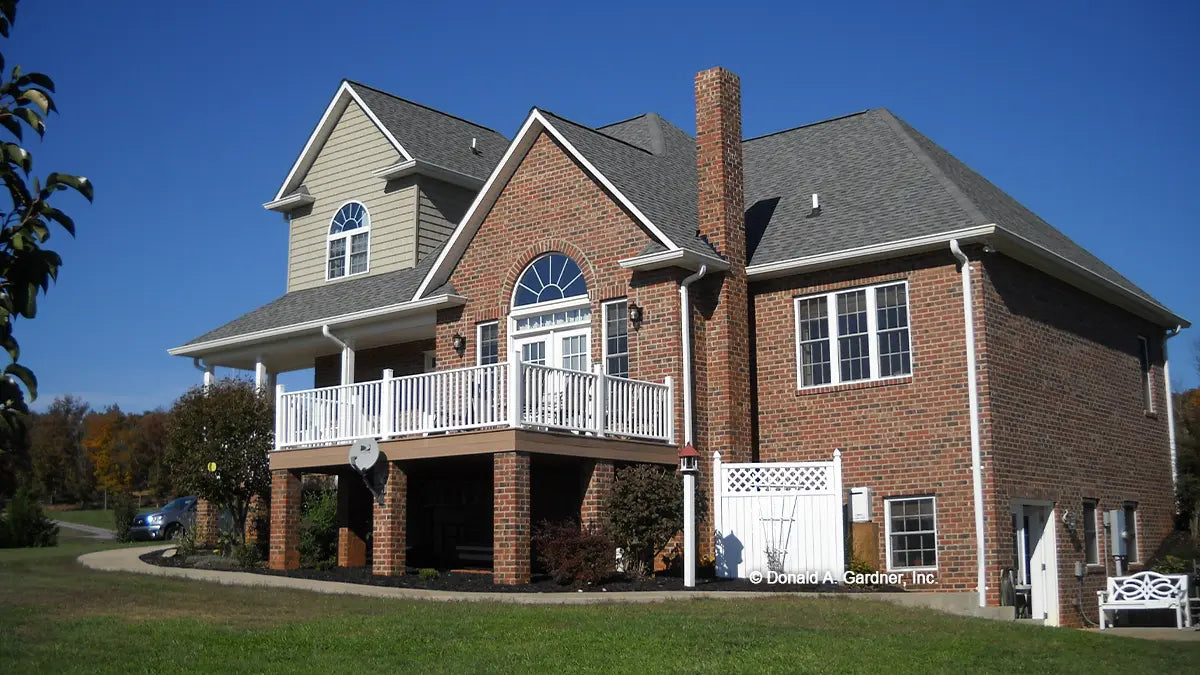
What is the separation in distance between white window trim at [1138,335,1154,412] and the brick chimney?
9.07 meters

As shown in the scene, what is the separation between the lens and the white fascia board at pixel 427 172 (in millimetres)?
26922

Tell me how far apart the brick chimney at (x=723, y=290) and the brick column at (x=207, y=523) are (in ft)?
36.2

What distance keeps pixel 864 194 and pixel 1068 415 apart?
515 cm

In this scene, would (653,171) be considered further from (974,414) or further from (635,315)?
(974,414)

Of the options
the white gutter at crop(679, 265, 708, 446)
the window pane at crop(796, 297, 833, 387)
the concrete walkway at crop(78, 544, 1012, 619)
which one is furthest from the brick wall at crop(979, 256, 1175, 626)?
the white gutter at crop(679, 265, 708, 446)

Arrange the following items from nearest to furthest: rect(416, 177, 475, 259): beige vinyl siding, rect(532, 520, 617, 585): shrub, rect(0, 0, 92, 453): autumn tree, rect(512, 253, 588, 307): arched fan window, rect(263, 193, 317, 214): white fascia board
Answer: rect(0, 0, 92, 453): autumn tree
rect(532, 520, 617, 585): shrub
rect(512, 253, 588, 307): arched fan window
rect(416, 177, 475, 259): beige vinyl siding
rect(263, 193, 317, 214): white fascia board

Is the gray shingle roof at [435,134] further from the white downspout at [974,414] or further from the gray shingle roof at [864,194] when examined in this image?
the white downspout at [974,414]

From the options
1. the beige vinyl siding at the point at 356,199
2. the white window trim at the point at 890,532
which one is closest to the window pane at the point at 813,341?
the white window trim at the point at 890,532

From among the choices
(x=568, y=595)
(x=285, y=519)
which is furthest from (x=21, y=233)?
(x=285, y=519)

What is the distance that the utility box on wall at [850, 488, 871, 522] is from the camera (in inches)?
739

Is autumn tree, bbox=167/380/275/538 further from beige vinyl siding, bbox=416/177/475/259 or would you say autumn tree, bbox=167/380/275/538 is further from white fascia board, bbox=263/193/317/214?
white fascia board, bbox=263/193/317/214

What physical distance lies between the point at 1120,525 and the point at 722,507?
8069 mm

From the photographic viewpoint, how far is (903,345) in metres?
19.4

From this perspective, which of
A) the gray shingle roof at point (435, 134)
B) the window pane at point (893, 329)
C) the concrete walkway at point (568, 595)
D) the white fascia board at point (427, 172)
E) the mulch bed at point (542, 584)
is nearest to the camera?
the concrete walkway at point (568, 595)
